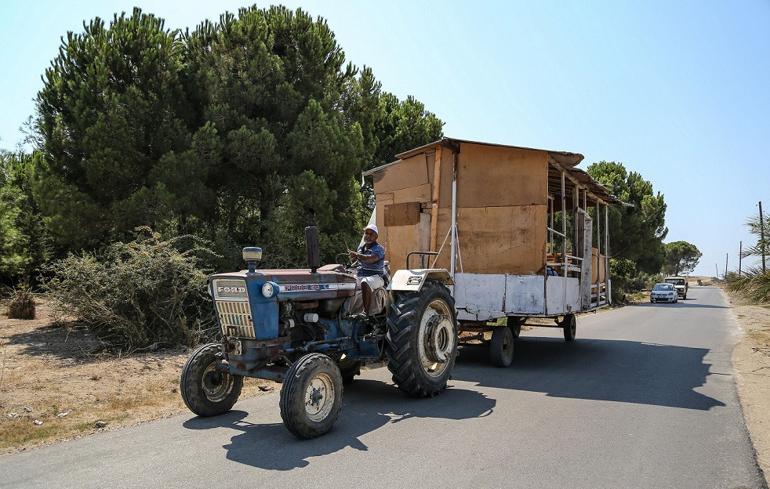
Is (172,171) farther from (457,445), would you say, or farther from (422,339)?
(457,445)

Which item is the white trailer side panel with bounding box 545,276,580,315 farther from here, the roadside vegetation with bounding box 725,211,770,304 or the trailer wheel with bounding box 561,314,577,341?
the roadside vegetation with bounding box 725,211,770,304

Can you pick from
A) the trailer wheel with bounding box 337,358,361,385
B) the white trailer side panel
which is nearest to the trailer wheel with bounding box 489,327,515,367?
the white trailer side panel

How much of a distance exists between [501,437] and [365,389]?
8.51 ft

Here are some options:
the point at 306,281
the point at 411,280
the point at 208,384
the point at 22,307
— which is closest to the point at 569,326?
the point at 411,280

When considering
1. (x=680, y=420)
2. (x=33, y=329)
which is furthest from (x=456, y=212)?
(x=33, y=329)

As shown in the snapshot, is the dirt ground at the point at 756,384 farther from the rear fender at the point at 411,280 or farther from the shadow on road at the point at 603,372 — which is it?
the rear fender at the point at 411,280

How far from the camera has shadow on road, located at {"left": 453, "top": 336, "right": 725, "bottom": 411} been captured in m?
7.41

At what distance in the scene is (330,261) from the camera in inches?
549

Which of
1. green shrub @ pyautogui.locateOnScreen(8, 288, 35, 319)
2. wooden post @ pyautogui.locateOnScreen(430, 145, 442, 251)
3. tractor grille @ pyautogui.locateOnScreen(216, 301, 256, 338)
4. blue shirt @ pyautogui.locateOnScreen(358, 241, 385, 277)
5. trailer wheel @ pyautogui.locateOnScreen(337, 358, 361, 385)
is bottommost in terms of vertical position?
trailer wheel @ pyautogui.locateOnScreen(337, 358, 361, 385)

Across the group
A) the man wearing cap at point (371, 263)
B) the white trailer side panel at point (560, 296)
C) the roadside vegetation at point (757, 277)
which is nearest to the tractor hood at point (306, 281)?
the man wearing cap at point (371, 263)

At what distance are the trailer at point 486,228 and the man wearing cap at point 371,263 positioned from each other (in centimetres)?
158

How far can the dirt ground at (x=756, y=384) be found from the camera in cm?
548

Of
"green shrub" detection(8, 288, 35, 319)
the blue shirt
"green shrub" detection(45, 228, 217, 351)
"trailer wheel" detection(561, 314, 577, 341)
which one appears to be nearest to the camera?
the blue shirt

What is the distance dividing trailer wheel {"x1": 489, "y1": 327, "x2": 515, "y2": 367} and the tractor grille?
5005mm
